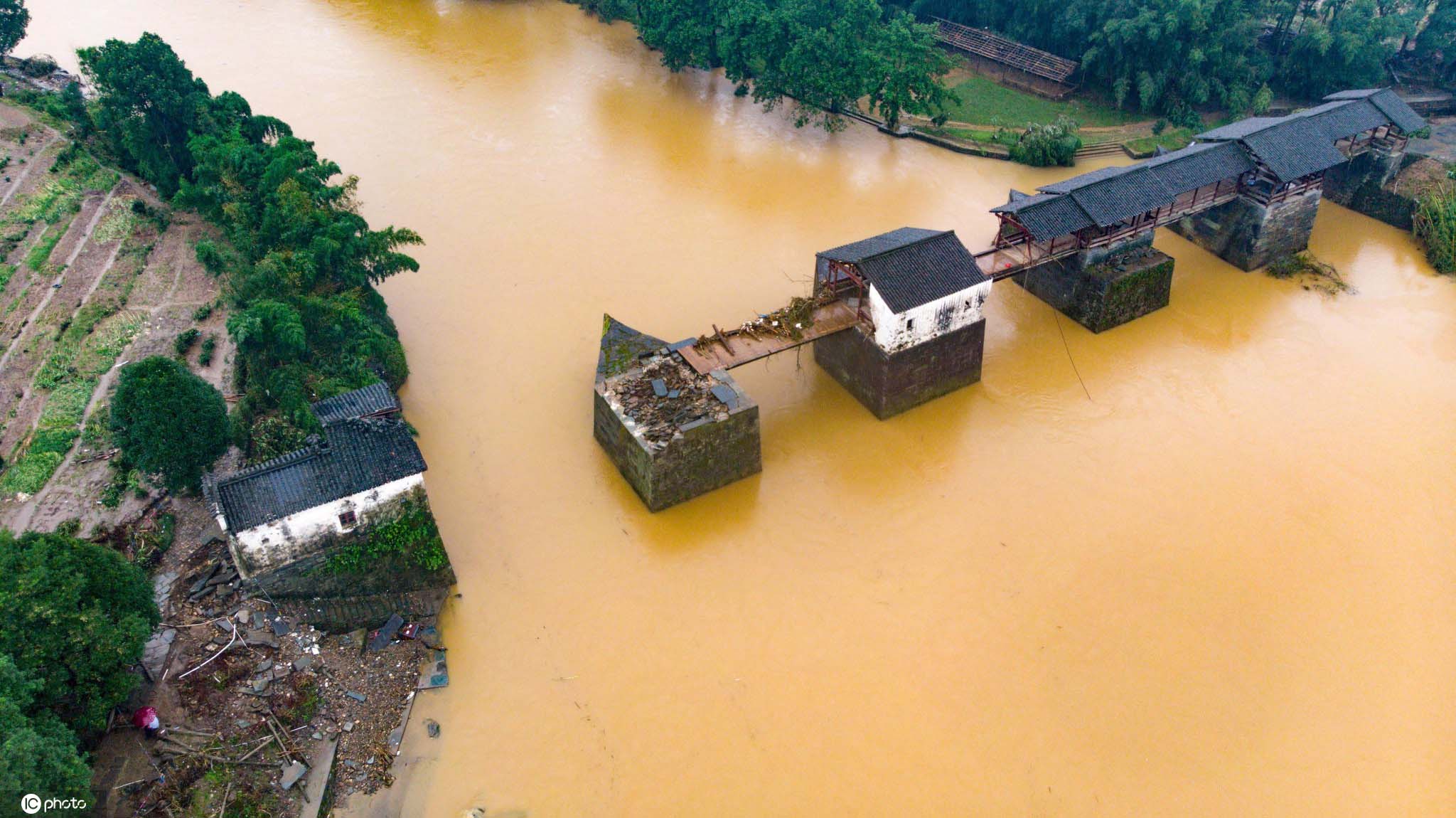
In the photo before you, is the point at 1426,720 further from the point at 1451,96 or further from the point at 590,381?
the point at 1451,96

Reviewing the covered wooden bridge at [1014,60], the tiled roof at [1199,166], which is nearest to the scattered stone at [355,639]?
the tiled roof at [1199,166]

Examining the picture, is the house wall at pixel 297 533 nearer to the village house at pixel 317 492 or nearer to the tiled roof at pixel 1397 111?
the village house at pixel 317 492

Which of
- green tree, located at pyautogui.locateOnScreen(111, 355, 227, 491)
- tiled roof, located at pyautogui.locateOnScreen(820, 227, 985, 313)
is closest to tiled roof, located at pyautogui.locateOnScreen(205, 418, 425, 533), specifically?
green tree, located at pyautogui.locateOnScreen(111, 355, 227, 491)

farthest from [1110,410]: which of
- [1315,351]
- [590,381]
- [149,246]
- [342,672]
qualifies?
[149,246]

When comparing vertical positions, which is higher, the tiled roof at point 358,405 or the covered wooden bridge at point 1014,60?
the covered wooden bridge at point 1014,60

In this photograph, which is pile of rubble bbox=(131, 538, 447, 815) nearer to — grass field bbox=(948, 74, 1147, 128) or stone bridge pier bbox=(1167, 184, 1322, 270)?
stone bridge pier bbox=(1167, 184, 1322, 270)

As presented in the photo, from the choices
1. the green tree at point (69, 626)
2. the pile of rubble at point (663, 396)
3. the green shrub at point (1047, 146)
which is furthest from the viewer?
the green shrub at point (1047, 146)
